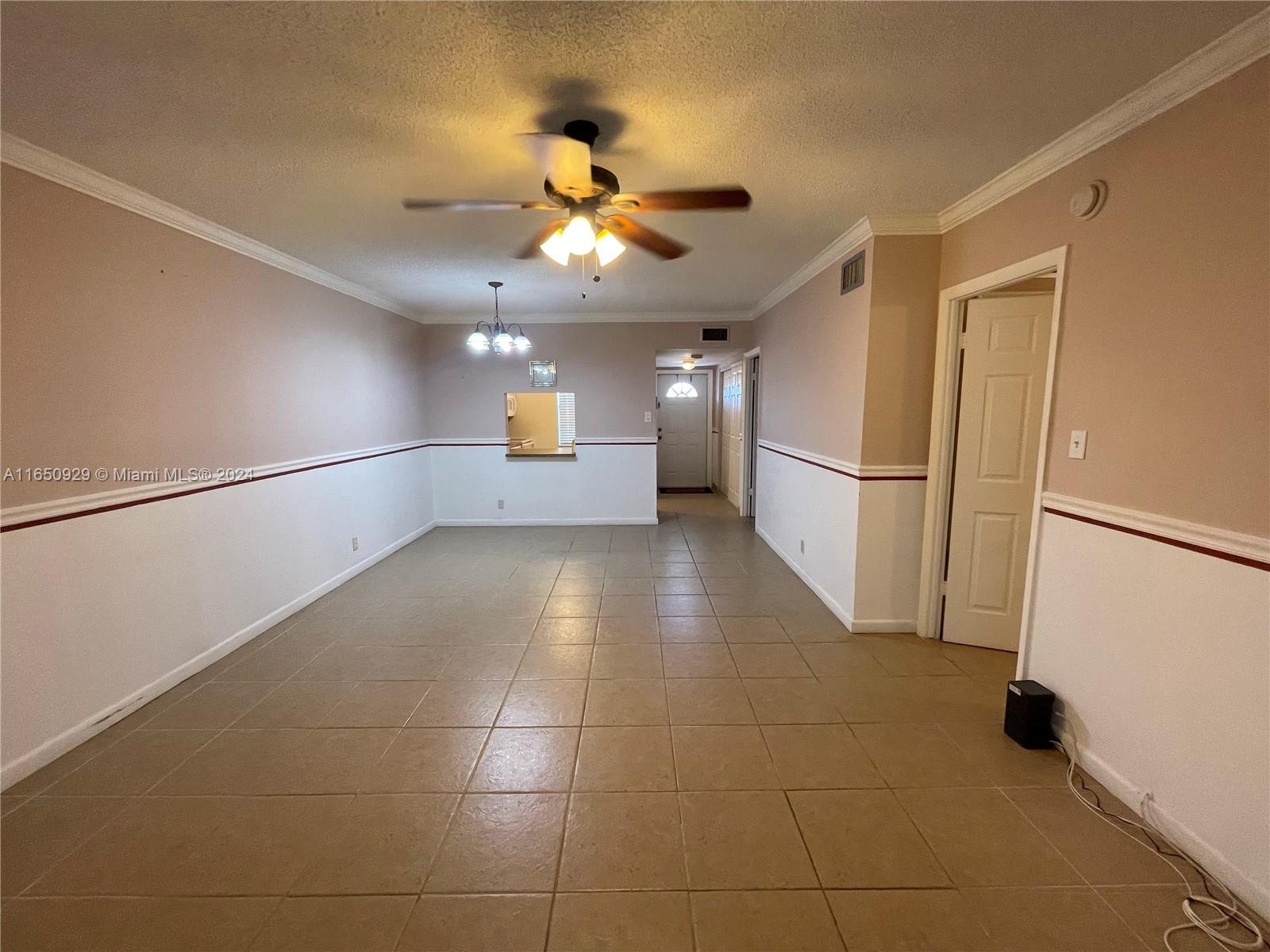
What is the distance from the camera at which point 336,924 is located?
4.58ft

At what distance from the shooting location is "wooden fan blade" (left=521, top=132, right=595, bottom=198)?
5.07 feet

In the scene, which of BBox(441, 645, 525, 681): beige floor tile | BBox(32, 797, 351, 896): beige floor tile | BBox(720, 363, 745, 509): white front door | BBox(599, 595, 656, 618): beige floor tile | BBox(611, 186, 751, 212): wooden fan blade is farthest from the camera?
BBox(720, 363, 745, 509): white front door

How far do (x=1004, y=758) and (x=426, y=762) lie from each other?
2.29 metres

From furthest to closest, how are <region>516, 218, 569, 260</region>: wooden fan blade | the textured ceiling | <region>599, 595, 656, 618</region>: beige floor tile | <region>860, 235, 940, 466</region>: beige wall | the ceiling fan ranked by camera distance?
<region>599, 595, 656, 618</region>: beige floor tile
<region>860, 235, 940, 466</region>: beige wall
<region>516, 218, 569, 260</region>: wooden fan blade
the ceiling fan
the textured ceiling

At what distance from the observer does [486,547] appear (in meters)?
5.09

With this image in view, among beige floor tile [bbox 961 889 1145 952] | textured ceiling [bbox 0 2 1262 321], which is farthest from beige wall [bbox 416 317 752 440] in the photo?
beige floor tile [bbox 961 889 1145 952]

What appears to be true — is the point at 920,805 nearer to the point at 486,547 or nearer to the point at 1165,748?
the point at 1165,748

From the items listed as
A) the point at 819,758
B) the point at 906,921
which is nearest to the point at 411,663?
the point at 819,758

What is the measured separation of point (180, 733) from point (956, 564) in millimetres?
3938

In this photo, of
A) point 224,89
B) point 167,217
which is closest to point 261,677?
point 167,217

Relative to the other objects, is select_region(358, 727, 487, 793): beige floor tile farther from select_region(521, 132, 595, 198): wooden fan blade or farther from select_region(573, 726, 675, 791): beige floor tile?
select_region(521, 132, 595, 198): wooden fan blade

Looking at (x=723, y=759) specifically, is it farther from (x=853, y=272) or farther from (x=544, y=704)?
(x=853, y=272)

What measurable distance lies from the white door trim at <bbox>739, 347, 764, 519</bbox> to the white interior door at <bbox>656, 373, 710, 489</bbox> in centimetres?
210

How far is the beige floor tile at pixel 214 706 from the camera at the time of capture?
227cm
